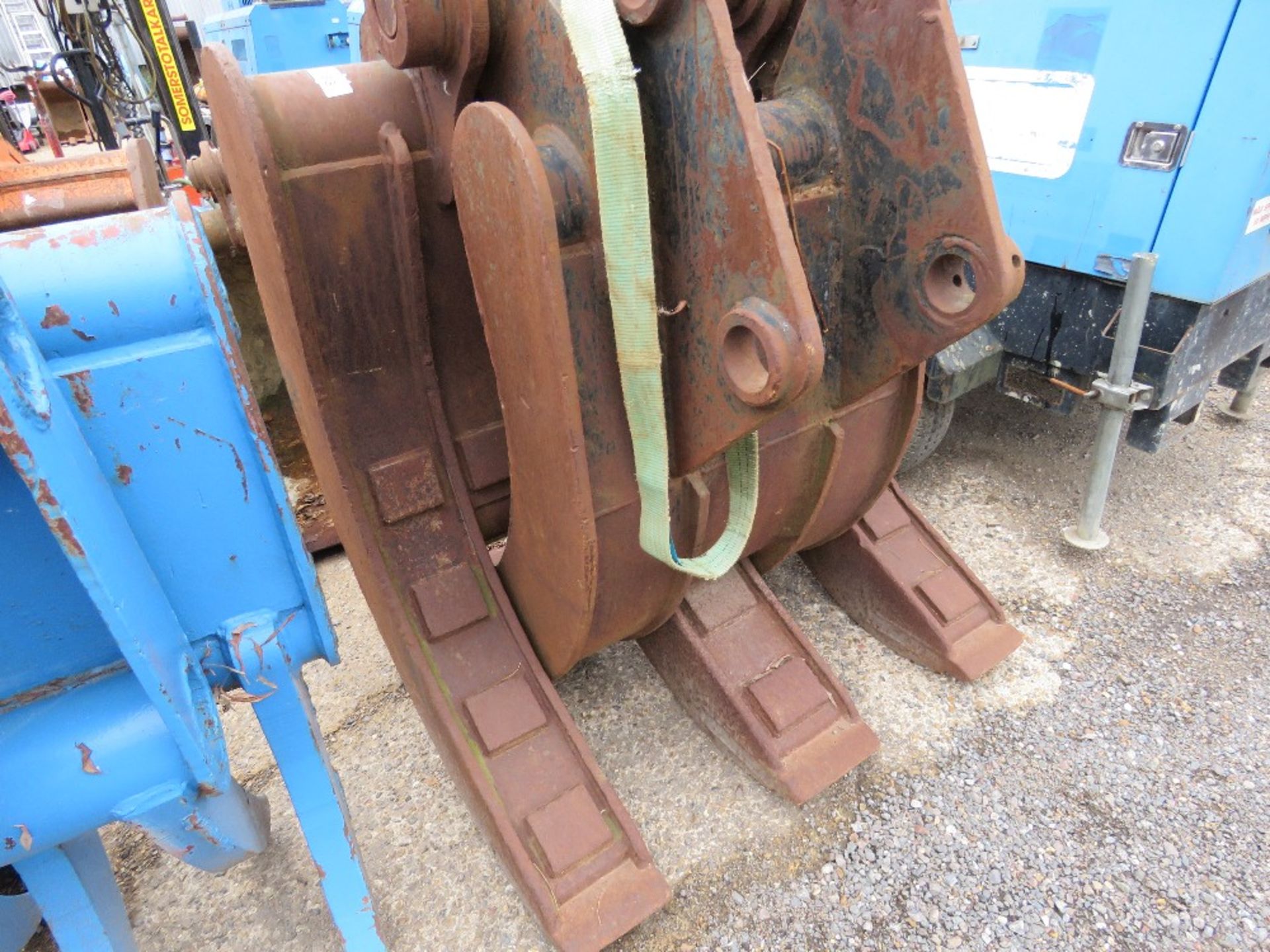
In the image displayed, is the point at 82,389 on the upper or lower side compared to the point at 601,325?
upper

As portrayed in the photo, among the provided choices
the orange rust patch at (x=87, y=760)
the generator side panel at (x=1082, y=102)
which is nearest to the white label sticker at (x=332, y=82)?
the orange rust patch at (x=87, y=760)

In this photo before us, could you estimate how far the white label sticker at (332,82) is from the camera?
151cm

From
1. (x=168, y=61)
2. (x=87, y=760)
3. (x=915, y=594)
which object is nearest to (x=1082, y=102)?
(x=915, y=594)

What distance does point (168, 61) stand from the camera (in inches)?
178

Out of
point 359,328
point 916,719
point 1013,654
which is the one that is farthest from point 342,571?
point 1013,654

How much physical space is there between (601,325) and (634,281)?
5.5 inches

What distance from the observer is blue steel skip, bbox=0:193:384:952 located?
93 cm

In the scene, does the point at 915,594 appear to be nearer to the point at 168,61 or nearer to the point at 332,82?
the point at 332,82

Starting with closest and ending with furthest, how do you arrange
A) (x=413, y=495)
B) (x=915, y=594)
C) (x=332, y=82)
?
(x=332, y=82), (x=413, y=495), (x=915, y=594)

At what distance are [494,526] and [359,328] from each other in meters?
0.57

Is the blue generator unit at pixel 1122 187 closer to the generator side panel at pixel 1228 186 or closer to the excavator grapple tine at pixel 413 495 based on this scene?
the generator side panel at pixel 1228 186

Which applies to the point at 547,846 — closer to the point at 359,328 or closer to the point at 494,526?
the point at 494,526

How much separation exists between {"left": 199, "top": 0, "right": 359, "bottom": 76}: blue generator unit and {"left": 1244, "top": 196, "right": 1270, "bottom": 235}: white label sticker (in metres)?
5.37

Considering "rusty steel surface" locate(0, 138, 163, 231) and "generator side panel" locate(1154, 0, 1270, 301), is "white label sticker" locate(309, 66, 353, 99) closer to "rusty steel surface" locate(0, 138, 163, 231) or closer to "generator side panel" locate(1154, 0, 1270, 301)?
"rusty steel surface" locate(0, 138, 163, 231)
